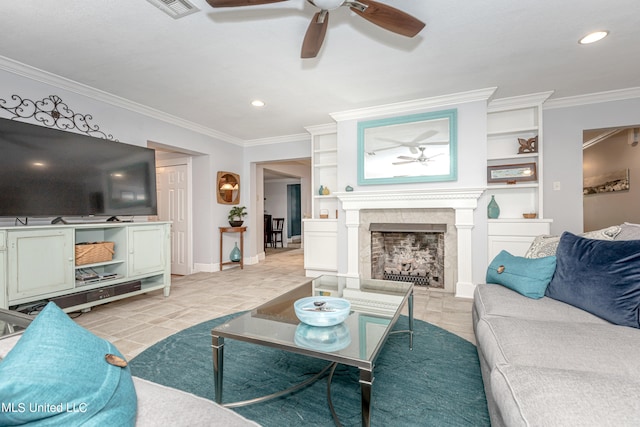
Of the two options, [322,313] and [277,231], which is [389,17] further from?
[277,231]

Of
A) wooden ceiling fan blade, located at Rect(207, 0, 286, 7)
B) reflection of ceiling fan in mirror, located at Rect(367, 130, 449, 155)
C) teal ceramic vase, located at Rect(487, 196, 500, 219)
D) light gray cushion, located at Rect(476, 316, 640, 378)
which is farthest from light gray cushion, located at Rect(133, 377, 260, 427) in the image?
teal ceramic vase, located at Rect(487, 196, 500, 219)

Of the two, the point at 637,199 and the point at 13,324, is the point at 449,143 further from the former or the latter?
the point at 13,324

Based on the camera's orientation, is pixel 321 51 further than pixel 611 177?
No

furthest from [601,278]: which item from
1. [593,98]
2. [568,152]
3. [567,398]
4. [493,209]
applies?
[593,98]

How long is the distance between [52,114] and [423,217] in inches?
172

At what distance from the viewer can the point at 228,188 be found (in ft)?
17.8

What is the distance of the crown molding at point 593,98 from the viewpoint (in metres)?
3.42

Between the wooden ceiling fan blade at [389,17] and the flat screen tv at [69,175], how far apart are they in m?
2.87

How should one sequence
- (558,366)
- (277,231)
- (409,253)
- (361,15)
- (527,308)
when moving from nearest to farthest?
(558,366) → (527,308) → (361,15) → (409,253) → (277,231)

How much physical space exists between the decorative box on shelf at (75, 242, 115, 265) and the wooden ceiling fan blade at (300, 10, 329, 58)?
272 centimetres

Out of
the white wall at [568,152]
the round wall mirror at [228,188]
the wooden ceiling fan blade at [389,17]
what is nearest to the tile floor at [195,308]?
the round wall mirror at [228,188]

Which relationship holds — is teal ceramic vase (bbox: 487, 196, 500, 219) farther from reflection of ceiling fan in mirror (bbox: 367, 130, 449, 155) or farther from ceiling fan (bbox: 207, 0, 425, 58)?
ceiling fan (bbox: 207, 0, 425, 58)

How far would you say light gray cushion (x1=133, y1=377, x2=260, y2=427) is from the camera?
2.44 feet

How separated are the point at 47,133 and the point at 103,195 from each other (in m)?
0.71
